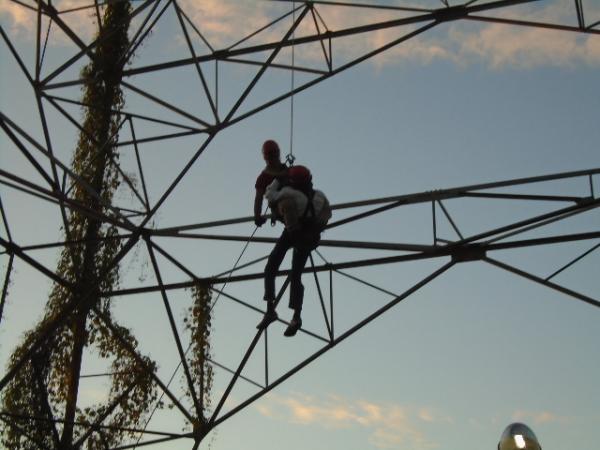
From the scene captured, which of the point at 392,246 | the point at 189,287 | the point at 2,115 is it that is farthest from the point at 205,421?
the point at 2,115

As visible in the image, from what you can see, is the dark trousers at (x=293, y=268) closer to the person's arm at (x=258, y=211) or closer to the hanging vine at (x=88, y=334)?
the person's arm at (x=258, y=211)

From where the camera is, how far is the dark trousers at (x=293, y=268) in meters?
10.9

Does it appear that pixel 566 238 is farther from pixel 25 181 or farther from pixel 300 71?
pixel 25 181

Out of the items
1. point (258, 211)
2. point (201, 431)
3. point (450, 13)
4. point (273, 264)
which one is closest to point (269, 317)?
point (273, 264)

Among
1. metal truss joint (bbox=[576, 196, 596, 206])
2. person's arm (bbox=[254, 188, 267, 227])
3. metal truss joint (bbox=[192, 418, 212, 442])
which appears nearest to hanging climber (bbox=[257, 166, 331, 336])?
person's arm (bbox=[254, 188, 267, 227])

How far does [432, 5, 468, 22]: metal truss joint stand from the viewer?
39.1 feet

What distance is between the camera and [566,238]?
35.5 feet

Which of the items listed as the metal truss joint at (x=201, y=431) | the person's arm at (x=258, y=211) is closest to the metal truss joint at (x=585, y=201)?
the person's arm at (x=258, y=211)

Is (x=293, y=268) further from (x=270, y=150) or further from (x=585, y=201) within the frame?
(x=585, y=201)

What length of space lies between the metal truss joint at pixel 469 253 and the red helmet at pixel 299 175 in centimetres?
191

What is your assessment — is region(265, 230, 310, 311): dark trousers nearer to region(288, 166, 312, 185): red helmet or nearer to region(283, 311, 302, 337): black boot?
region(283, 311, 302, 337): black boot

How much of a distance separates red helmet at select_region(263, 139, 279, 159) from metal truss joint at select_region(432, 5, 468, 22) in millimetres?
2422

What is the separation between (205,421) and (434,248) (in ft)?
11.8

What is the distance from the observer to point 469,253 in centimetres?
1141
